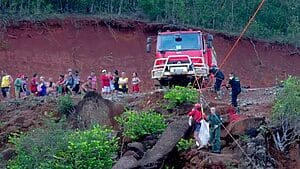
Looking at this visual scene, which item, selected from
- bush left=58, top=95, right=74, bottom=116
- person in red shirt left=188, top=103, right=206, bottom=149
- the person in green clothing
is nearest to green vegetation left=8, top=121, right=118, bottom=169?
person in red shirt left=188, top=103, right=206, bottom=149

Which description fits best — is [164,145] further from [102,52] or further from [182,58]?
[102,52]

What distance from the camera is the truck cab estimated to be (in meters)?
28.0

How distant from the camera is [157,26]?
45.7 m

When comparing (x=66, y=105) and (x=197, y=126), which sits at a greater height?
(x=197, y=126)

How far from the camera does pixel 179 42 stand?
96.0 ft

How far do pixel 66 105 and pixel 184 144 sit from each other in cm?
616

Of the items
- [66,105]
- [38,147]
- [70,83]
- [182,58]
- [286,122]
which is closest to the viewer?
[286,122]

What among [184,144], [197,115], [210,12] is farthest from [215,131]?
[210,12]

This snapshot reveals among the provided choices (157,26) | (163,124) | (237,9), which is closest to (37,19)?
(157,26)

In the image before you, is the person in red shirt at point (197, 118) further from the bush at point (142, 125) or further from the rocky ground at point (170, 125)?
the bush at point (142, 125)

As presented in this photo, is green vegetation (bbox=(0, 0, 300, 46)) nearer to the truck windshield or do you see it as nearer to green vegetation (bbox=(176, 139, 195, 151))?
the truck windshield

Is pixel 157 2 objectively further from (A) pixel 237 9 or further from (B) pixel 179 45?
(B) pixel 179 45

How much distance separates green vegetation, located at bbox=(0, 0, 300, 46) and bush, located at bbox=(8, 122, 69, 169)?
2316cm

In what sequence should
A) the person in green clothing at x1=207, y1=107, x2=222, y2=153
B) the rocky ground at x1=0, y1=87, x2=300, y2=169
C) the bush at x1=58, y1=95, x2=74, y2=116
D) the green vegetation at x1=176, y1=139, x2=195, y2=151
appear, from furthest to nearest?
1. the bush at x1=58, y1=95, x2=74, y2=116
2. the green vegetation at x1=176, y1=139, x2=195, y2=151
3. the person in green clothing at x1=207, y1=107, x2=222, y2=153
4. the rocky ground at x1=0, y1=87, x2=300, y2=169
